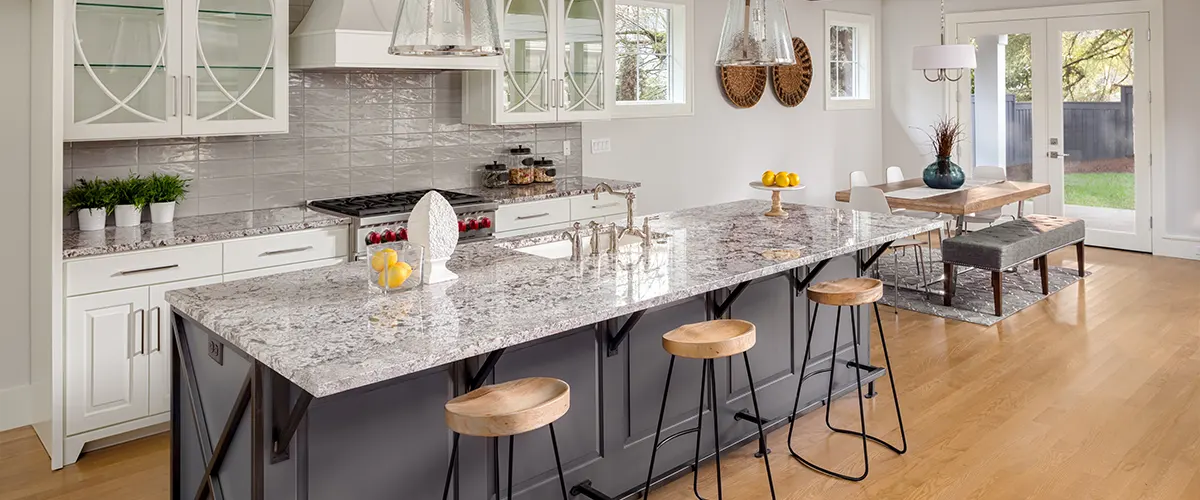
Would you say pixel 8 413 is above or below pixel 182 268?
below

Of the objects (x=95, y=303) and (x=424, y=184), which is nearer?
(x=95, y=303)

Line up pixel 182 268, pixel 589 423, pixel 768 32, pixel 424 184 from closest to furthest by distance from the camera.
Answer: pixel 589 423, pixel 768 32, pixel 182 268, pixel 424 184

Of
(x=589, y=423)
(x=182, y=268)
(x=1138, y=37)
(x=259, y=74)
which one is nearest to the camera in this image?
(x=589, y=423)

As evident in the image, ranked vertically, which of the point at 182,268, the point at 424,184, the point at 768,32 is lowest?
the point at 182,268

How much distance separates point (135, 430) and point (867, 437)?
305 centimetres

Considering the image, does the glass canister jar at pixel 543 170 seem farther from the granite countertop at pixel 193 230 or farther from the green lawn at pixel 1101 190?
the green lawn at pixel 1101 190

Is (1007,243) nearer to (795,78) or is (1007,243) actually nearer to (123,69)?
(795,78)

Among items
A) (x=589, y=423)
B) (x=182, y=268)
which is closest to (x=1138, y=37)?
(x=589, y=423)

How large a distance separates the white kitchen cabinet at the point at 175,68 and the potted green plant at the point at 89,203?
0.28 metres

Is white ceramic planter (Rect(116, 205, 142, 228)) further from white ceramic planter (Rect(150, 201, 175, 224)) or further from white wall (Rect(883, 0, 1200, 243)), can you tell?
white wall (Rect(883, 0, 1200, 243))

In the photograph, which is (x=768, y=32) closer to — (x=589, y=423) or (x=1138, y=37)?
(x=589, y=423)

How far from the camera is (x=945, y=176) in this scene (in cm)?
625

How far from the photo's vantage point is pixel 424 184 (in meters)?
4.97

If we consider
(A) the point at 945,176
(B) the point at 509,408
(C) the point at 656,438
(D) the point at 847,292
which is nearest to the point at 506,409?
(B) the point at 509,408
